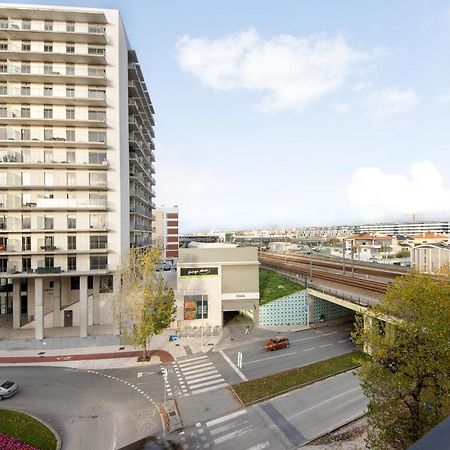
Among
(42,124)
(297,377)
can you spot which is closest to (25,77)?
(42,124)

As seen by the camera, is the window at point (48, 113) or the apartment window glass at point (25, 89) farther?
the window at point (48, 113)

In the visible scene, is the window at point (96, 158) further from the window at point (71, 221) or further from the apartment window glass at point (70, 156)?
the window at point (71, 221)

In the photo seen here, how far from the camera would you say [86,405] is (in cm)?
2419

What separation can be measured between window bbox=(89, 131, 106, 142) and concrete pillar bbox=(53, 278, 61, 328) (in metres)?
20.1

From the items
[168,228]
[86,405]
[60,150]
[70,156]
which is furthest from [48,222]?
[168,228]

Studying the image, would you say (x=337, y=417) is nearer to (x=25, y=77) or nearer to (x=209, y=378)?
(x=209, y=378)

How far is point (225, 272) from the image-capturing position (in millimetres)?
42156

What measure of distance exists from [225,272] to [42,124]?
30.8 m

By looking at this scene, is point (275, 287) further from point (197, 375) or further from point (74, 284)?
point (74, 284)

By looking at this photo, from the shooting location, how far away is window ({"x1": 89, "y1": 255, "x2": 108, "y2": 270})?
40.7 m

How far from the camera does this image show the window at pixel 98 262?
1602 inches

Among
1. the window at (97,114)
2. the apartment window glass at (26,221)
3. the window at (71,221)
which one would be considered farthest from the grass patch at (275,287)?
the window at (97,114)

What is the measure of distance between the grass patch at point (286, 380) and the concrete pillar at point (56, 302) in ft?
99.1

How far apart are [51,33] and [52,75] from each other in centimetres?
518
